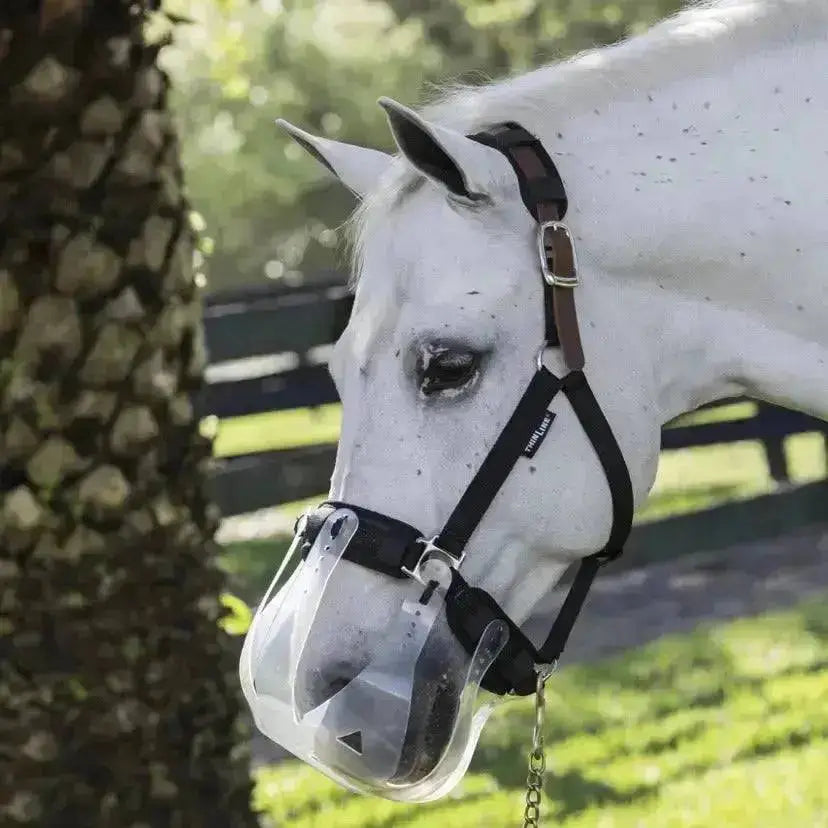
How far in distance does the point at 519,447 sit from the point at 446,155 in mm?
503

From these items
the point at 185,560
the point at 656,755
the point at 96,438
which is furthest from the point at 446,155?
the point at 656,755

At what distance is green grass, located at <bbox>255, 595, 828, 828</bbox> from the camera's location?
13.9 feet

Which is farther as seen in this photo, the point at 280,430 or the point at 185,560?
the point at 280,430

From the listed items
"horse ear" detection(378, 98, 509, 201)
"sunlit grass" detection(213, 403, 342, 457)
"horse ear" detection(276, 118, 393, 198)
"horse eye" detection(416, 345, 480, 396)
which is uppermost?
"horse ear" detection(378, 98, 509, 201)

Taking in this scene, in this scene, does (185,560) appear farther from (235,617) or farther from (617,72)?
(617,72)

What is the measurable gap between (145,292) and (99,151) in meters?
0.33

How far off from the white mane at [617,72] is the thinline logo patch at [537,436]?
1.52 ft

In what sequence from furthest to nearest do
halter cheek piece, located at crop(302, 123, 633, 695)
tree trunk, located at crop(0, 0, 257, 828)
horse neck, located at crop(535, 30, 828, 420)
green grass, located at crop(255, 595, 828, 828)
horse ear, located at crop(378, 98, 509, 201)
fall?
1. green grass, located at crop(255, 595, 828, 828)
2. tree trunk, located at crop(0, 0, 257, 828)
3. horse neck, located at crop(535, 30, 828, 420)
4. halter cheek piece, located at crop(302, 123, 633, 695)
5. horse ear, located at crop(378, 98, 509, 201)

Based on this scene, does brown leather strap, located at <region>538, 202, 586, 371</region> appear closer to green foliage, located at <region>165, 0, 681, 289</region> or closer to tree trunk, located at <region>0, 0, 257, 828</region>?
tree trunk, located at <region>0, 0, 257, 828</region>

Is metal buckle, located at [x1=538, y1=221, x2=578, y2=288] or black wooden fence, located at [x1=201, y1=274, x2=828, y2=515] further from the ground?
metal buckle, located at [x1=538, y1=221, x2=578, y2=288]

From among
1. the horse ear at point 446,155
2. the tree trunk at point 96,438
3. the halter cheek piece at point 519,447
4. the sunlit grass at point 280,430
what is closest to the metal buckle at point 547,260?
the halter cheek piece at point 519,447

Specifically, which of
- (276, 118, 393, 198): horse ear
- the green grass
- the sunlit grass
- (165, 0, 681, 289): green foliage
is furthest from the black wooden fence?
(165, 0, 681, 289): green foliage

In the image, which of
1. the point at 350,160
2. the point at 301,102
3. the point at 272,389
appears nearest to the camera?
the point at 350,160

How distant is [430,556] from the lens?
205cm
